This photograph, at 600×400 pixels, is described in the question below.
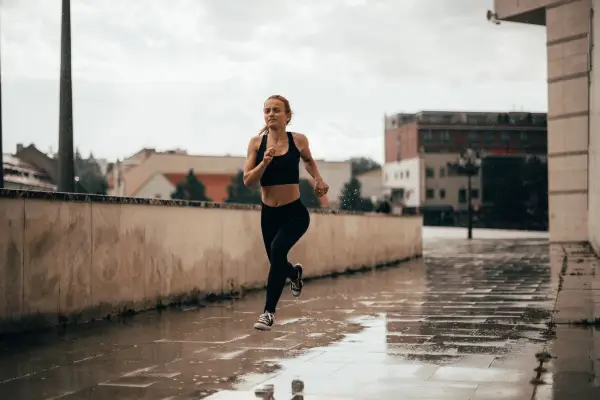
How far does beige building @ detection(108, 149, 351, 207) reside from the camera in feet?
462

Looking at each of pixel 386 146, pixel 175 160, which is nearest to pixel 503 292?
pixel 386 146

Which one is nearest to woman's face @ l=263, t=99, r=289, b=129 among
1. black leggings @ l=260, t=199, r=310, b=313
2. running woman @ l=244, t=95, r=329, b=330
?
running woman @ l=244, t=95, r=329, b=330

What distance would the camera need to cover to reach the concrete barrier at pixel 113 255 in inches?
301

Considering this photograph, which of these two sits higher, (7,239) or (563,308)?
(7,239)

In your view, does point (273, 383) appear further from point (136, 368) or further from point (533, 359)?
point (533, 359)

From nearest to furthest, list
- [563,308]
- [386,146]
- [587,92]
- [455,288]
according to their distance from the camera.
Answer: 1. [563,308]
2. [455,288]
3. [587,92]
4. [386,146]

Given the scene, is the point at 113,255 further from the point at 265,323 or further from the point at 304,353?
the point at 304,353

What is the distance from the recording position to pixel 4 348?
6676mm

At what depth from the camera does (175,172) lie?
14538 cm

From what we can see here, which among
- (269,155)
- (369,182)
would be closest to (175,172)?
(369,182)

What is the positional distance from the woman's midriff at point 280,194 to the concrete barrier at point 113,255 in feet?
7.31

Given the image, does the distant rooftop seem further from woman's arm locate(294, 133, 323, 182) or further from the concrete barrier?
woman's arm locate(294, 133, 323, 182)

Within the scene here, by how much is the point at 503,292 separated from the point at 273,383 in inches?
279

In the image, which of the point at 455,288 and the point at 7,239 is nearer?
the point at 7,239
